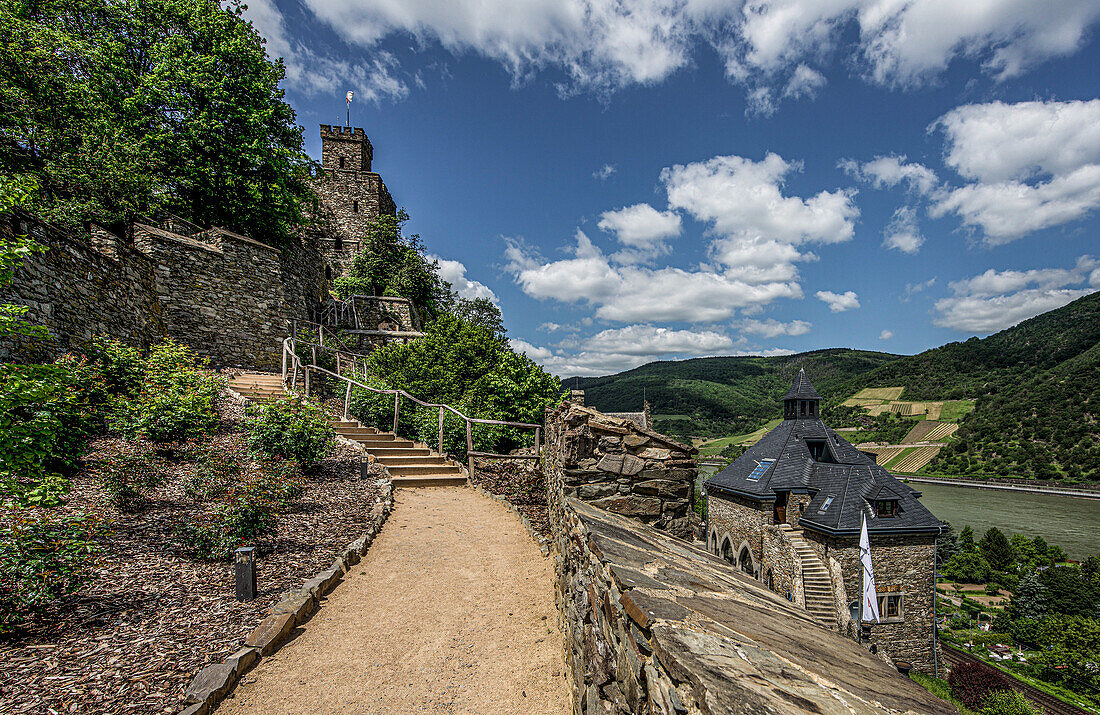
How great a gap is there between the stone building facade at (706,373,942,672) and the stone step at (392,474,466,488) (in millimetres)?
13314

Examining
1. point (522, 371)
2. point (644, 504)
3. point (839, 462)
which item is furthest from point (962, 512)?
point (644, 504)

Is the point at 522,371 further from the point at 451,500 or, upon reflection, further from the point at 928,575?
the point at 928,575

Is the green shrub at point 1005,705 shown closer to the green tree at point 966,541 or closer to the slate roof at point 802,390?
the slate roof at point 802,390

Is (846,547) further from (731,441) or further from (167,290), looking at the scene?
(731,441)

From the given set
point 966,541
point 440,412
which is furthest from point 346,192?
point 966,541

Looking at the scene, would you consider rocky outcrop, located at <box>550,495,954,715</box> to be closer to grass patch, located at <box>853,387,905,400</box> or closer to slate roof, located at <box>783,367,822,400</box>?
slate roof, located at <box>783,367,822,400</box>

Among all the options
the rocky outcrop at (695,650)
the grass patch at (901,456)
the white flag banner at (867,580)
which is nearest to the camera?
the rocky outcrop at (695,650)

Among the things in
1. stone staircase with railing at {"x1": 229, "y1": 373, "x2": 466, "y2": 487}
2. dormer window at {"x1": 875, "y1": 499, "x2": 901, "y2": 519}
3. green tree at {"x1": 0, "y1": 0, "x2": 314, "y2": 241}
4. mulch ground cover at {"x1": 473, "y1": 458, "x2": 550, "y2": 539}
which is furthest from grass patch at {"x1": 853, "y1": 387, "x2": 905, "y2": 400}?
green tree at {"x1": 0, "y1": 0, "x2": 314, "y2": 241}

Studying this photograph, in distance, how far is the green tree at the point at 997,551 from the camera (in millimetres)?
50625

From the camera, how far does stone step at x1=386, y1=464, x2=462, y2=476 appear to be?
1002 cm

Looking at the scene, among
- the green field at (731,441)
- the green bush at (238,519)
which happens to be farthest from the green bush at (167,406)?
the green field at (731,441)

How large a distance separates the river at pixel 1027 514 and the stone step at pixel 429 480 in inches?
2187

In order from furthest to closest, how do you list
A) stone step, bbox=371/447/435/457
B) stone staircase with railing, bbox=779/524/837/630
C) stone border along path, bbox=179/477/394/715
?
stone staircase with railing, bbox=779/524/837/630, stone step, bbox=371/447/435/457, stone border along path, bbox=179/477/394/715

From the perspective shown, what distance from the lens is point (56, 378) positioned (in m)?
4.65
